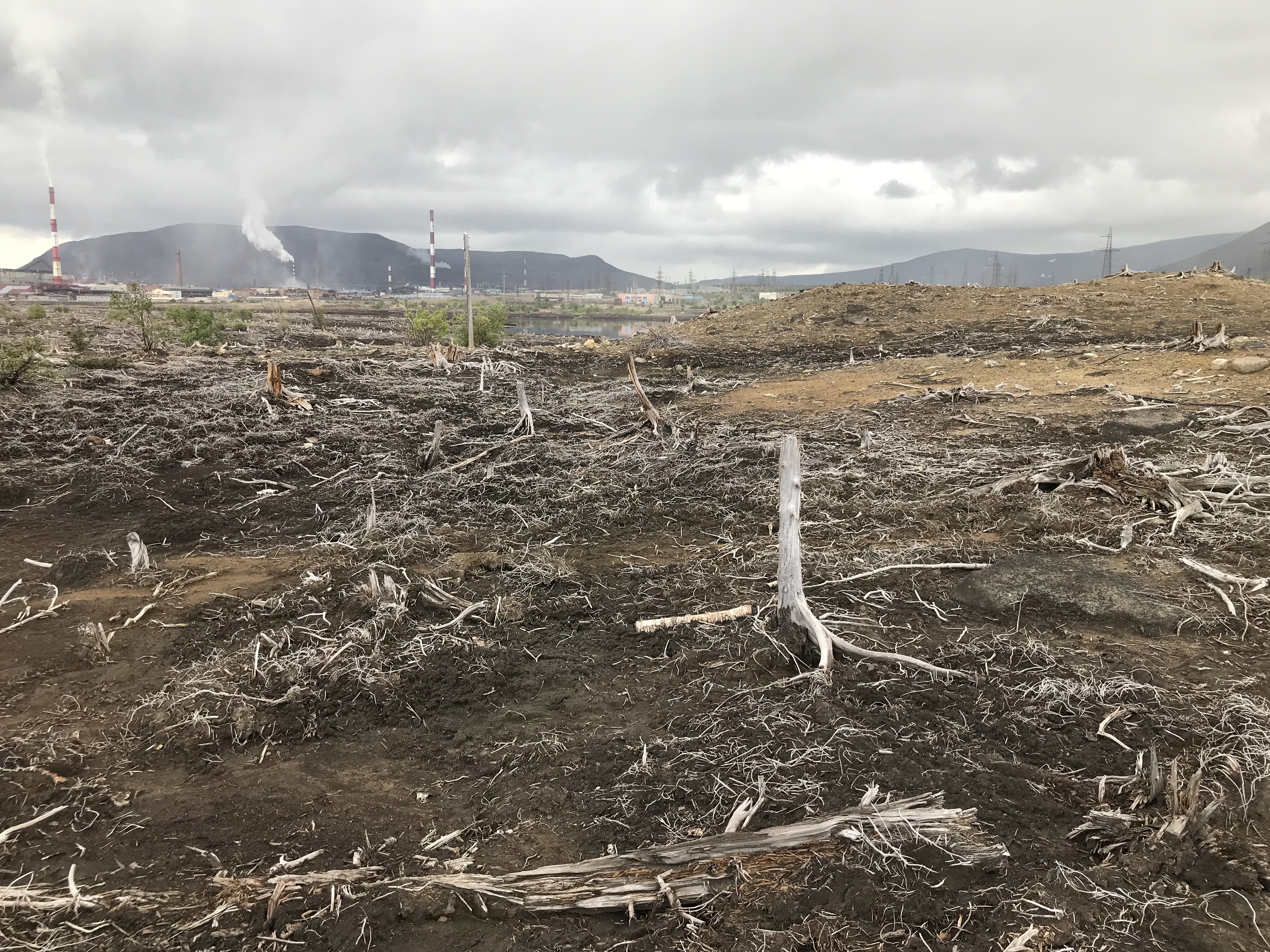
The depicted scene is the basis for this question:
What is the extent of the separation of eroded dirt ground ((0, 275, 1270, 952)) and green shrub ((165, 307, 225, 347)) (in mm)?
11940

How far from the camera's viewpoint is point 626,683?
4.23m

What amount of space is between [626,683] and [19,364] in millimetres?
12849

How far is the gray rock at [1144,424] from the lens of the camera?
27.2ft

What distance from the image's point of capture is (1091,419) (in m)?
9.20

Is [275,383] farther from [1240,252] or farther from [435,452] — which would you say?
[1240,252]

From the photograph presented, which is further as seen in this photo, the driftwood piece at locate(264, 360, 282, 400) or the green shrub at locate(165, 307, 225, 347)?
the green shrub at locate(165, 307, 225, 347)

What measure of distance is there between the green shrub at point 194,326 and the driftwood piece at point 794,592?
21.2 metres

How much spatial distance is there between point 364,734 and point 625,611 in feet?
6.35

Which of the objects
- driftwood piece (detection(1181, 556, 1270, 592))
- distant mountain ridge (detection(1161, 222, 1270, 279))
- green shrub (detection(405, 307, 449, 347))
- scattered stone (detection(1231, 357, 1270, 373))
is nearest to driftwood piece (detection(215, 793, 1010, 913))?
driftwood piece (detection(1181, 556, 1270, 592))

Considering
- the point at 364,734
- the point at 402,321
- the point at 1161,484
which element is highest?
the point at 402,321

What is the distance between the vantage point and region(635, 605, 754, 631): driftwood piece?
4.75 m

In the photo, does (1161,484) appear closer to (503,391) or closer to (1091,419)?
(1091,419)

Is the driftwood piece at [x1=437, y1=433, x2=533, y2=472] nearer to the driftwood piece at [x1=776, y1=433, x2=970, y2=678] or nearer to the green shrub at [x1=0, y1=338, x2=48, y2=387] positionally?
the driftwood piece at [x1=776, y1=433, x2=970, y2=678]

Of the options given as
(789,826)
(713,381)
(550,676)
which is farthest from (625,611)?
(713,381)
